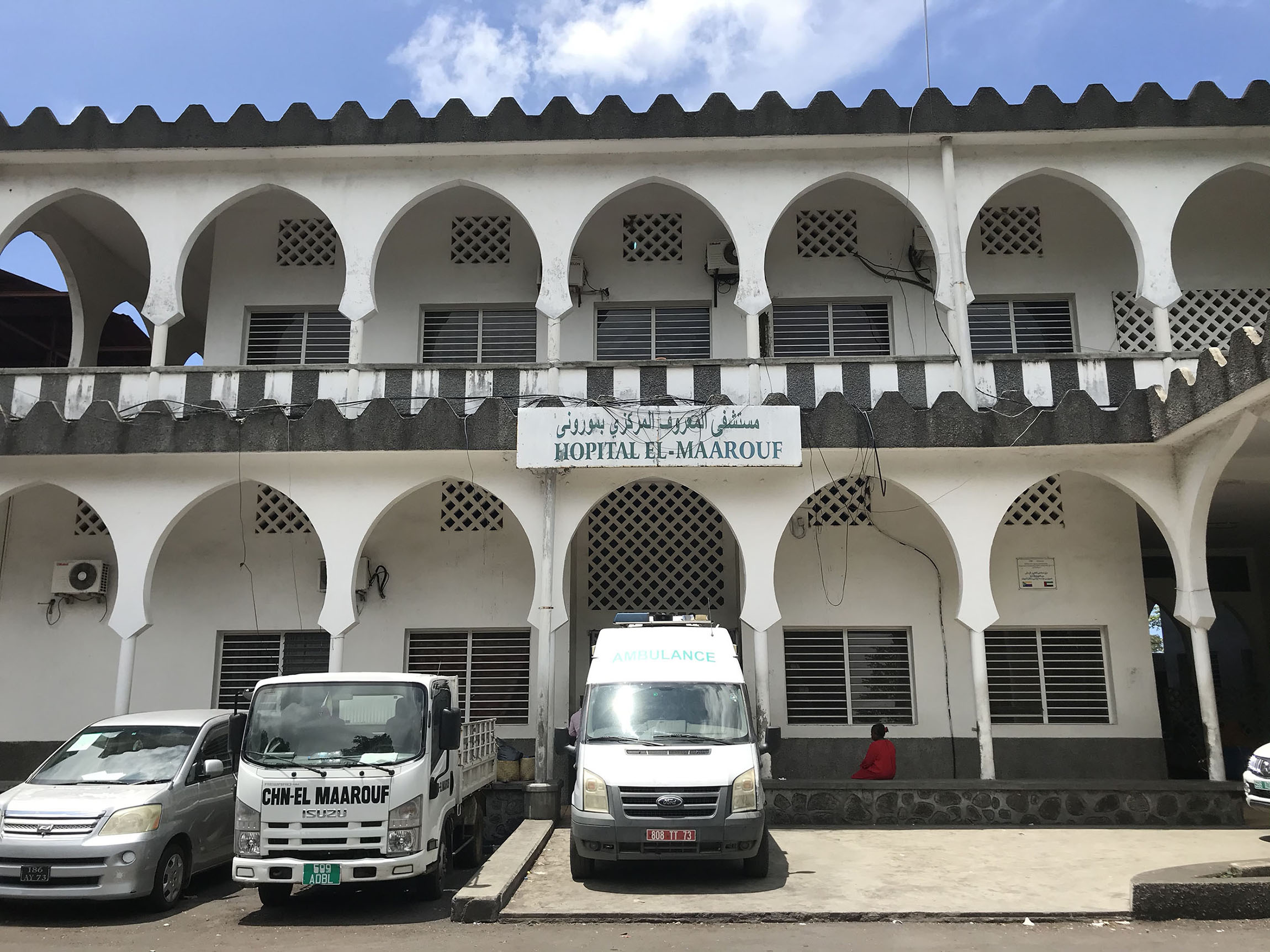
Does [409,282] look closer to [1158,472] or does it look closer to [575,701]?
[575,701]

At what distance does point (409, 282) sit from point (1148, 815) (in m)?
11.5

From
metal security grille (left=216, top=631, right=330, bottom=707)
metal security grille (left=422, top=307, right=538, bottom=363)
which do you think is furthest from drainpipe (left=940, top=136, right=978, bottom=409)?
metal security grille (left=216, top=631, right=330, bottom=707)

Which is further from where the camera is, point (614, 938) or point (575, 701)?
point (575, 701)

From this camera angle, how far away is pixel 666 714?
27.2 ft

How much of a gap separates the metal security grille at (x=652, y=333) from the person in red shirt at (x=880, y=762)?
6.01 metres

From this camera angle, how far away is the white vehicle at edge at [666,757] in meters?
7.46

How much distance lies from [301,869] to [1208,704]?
30.9 feet

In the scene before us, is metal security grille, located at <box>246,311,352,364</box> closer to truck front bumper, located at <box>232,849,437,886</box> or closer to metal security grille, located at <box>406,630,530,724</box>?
metal security grille, located at <box>406,630,530,724</box>

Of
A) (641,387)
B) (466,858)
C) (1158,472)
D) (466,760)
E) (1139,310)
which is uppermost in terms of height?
(1139,310)

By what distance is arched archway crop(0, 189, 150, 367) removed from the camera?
1424 cm

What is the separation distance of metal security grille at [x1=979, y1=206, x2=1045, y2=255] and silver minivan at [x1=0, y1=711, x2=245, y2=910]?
1151cm

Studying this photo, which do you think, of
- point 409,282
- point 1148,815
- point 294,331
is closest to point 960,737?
point 1148,815

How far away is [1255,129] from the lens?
1202 centimetres

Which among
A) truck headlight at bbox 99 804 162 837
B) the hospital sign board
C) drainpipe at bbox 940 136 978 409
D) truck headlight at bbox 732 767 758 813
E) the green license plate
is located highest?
drainpipe at bbox 940 136 978 409
